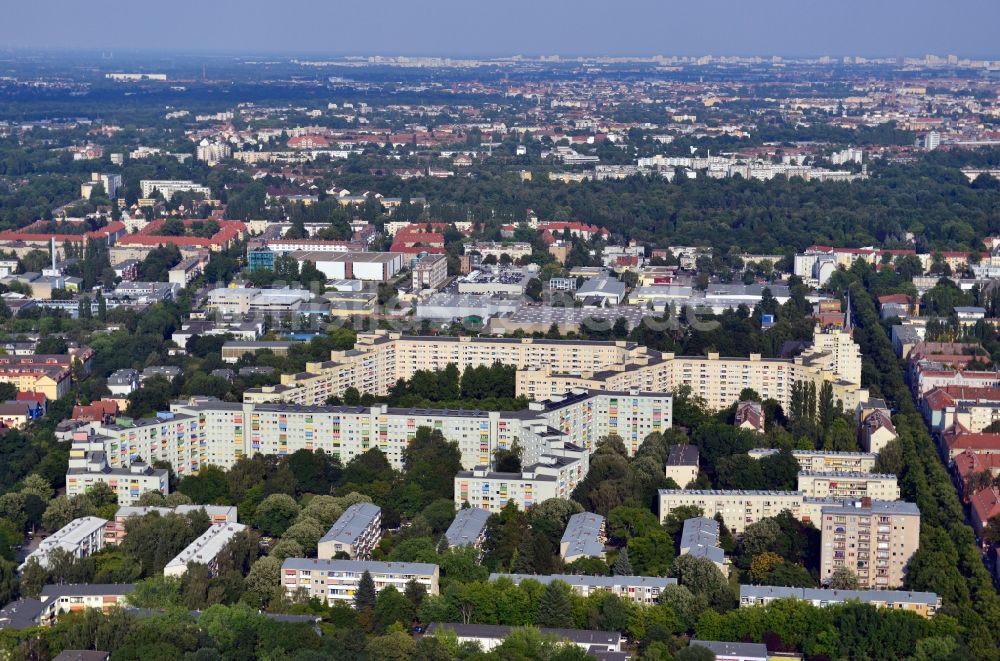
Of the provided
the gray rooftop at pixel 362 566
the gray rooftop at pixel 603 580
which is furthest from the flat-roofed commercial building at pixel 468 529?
the gray rooftop at pixel 603 580

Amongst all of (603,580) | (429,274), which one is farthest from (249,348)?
(603,580)

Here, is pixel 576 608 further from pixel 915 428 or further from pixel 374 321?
pixel 374 321

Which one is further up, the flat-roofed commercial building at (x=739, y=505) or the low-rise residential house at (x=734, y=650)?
the flat-roofed commercial building at (x=739, y=505)

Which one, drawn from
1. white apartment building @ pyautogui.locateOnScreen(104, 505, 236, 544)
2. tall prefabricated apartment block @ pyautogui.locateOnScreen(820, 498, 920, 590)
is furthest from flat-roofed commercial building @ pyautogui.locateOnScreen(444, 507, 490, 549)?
tall prefabricated apartment block @ pyautogui.locateOnScreen(820, 498, 920, 590)

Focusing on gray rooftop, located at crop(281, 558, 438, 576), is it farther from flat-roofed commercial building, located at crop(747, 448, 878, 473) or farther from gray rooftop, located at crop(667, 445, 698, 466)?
flat-roofed commercial building, located at crop(747, 448, 878, 473)

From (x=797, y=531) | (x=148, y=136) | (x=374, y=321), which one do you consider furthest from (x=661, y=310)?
(x=148, y=136)

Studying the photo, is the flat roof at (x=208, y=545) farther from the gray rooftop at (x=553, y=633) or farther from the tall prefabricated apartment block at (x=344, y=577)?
the gray rooftop at (x=553, y=633)
